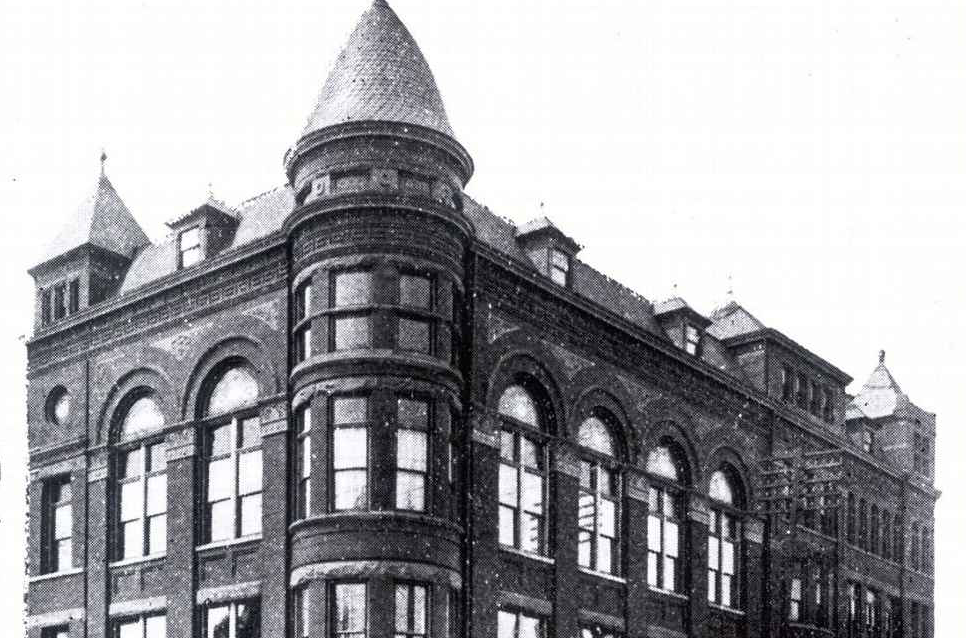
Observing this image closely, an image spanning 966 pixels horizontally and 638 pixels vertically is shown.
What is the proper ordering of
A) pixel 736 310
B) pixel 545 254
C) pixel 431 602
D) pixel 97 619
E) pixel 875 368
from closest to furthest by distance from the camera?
1. pixel 431 602
2. pixel 97 619
3. pixel 545 254
4. pixel 736 310
5. pixel 875 368

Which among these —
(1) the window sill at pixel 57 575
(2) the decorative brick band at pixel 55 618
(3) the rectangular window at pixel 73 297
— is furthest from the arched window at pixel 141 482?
(3) the rectangular window at pixel 73 297

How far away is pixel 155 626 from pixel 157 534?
217cm

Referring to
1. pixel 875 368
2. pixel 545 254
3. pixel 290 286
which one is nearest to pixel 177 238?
pixel 290 286

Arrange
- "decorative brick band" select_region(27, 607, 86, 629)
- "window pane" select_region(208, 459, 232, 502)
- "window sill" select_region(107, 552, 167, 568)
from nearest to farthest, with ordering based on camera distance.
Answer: "window pane" select_region(208, 459, 232, 502) < "window sill" select_region(107, 552, 167, 568) < "decorative brick band" select_region(27, 607, 86, 629)

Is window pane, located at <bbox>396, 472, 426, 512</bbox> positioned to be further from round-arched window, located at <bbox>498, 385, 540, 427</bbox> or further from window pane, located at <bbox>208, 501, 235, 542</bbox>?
window pane, located at <bbox>208, 501, 235, 542</bbox>

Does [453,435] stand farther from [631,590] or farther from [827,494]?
[827,494]

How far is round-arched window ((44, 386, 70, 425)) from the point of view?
40.0m

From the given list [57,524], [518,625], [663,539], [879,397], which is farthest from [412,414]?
[879,397]

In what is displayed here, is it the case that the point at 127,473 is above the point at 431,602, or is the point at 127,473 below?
above

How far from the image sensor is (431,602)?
102 feet

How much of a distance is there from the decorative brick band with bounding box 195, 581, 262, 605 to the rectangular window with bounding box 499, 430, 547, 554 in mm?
5648

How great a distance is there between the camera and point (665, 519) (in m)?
41.4

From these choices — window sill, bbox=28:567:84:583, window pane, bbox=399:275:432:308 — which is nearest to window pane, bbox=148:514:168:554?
window sill, bbox=28:567:84:583

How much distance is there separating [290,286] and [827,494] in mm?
18345
